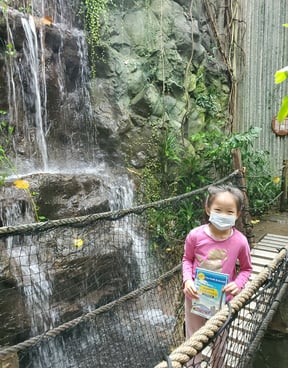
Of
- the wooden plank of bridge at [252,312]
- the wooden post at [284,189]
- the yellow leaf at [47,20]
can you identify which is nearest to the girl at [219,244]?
the wooden plank of bridge at [252,312]

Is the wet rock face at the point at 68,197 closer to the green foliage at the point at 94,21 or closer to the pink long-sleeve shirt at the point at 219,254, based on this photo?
the pink long-sleeve shirt at the point at 219,254

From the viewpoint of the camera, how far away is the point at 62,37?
187 inches

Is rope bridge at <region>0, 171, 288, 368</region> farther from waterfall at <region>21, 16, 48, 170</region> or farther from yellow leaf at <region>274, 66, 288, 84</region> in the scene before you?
waterfall at <region>21, 16, 48, 170</region>

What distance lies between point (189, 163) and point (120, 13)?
273 cm

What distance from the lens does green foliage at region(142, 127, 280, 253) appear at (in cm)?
417

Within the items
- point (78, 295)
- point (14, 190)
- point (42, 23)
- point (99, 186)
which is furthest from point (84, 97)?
point (78, 295)

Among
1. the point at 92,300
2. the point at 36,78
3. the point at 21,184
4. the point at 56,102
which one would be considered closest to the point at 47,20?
the point at 36,78

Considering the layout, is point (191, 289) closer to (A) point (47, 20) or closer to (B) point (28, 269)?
(B) point (28, 269)

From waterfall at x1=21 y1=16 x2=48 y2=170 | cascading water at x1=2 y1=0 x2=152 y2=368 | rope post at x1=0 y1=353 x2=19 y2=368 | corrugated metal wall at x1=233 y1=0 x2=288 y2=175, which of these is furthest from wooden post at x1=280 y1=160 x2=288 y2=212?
rope post at x1=0 y1=353 x2=19 y2=368

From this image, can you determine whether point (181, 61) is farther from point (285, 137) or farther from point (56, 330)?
point (56, 330)

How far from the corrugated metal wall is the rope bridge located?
3486 millimetres

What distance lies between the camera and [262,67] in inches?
256

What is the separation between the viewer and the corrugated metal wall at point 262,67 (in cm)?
626

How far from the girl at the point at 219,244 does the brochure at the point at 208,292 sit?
0.04 metres
